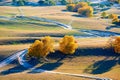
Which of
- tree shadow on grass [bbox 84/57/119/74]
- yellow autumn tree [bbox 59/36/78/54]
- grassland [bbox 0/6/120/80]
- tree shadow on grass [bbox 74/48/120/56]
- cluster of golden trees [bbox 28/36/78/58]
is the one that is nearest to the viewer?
grassland [bbox 0/6/120/80]

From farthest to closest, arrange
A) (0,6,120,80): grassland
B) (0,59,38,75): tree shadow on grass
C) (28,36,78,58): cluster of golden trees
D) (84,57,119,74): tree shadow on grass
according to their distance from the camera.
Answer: (28,36,78,58): cluster of golden trees
(84,57,119,74): tree shadow on grass
(0,59,38,75): tree shadow on grass
(0,6,120,80): grassland

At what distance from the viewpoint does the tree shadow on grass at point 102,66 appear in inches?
4419

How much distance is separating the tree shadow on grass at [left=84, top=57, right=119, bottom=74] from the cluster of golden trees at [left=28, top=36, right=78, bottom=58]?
10405 millimetres

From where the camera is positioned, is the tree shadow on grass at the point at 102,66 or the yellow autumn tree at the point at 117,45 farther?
the yellow autumn tree at the point at 117,45

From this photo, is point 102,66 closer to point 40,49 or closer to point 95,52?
point 95,52

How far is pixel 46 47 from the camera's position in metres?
119

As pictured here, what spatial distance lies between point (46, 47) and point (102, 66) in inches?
807

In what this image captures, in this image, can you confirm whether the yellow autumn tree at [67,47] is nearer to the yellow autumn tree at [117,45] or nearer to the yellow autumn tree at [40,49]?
the yellow autumn tree at [40,49]

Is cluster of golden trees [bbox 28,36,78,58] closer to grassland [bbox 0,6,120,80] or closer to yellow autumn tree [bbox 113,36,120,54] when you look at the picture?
grassland [bbox 0,6,120,80]

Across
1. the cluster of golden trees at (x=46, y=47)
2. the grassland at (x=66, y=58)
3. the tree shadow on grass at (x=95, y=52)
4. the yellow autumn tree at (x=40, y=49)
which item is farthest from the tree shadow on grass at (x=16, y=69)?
the tree shadow on grass at (x=95, y=52)

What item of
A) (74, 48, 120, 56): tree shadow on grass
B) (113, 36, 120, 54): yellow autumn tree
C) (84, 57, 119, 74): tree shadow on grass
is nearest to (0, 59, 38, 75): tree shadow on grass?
(74, 48, 120, 56): tree shadow on grass

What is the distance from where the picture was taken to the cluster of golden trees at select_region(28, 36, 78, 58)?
384ft

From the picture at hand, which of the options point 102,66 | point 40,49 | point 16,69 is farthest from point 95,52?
point 16,69

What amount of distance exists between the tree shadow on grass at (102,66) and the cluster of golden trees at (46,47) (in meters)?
10.4
